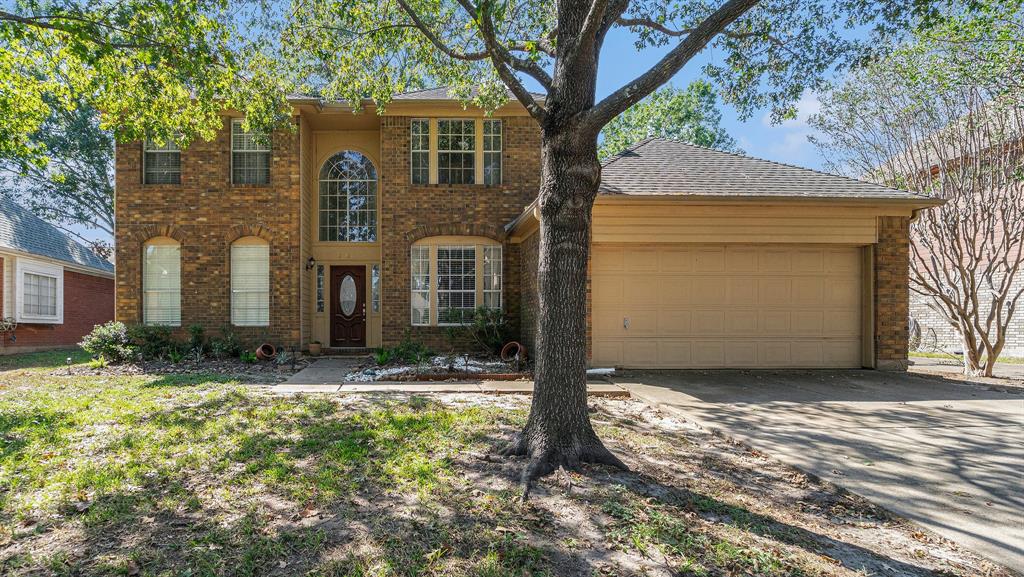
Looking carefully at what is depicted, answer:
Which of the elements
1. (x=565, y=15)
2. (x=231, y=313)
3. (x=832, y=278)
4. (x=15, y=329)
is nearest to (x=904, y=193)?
(x=832, y=278)

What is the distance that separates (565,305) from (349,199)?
9.99 meters

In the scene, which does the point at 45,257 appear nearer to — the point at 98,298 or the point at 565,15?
the point at 98,298

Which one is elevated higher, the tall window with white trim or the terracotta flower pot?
the tall window with white trim

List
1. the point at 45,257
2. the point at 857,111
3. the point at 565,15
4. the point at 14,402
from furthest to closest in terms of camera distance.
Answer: the point at 45,257 < the point at 857,111 < the point at 14,402 < the point at 565,15

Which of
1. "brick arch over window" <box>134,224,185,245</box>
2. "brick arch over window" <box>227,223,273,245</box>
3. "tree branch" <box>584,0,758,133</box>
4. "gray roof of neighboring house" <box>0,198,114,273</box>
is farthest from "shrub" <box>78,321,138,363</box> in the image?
"tree branch" <box>584,0,758,133</box>

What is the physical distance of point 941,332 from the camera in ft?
54.3

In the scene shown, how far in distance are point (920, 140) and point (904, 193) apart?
9.08 ft

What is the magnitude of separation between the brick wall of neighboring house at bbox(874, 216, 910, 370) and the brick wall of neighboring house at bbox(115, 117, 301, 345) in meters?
11.6

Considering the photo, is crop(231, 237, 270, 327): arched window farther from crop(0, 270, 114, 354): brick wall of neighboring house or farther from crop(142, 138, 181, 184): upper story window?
crop(0, 270, 114, 354): brick wall of neighboring house

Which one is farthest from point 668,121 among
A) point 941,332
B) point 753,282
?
point 753,282

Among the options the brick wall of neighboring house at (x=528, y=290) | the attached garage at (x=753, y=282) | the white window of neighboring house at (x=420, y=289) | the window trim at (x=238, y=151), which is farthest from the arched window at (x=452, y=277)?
the window trim at (x=238, y=151)

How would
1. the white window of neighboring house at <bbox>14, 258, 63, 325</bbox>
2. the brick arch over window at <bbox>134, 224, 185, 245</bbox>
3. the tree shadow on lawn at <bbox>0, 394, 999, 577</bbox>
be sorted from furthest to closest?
the white window of neighboring house at <bbox>14, 258, 63, 325</bbox> < the brick arch over window at <bbox>134, 224, 185, 245</bbox> < the tree shadow on lawn at <bbox>0, 394, 999, 577</bbox>

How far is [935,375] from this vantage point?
919 centimetres

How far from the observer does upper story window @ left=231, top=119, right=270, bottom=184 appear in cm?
1147
